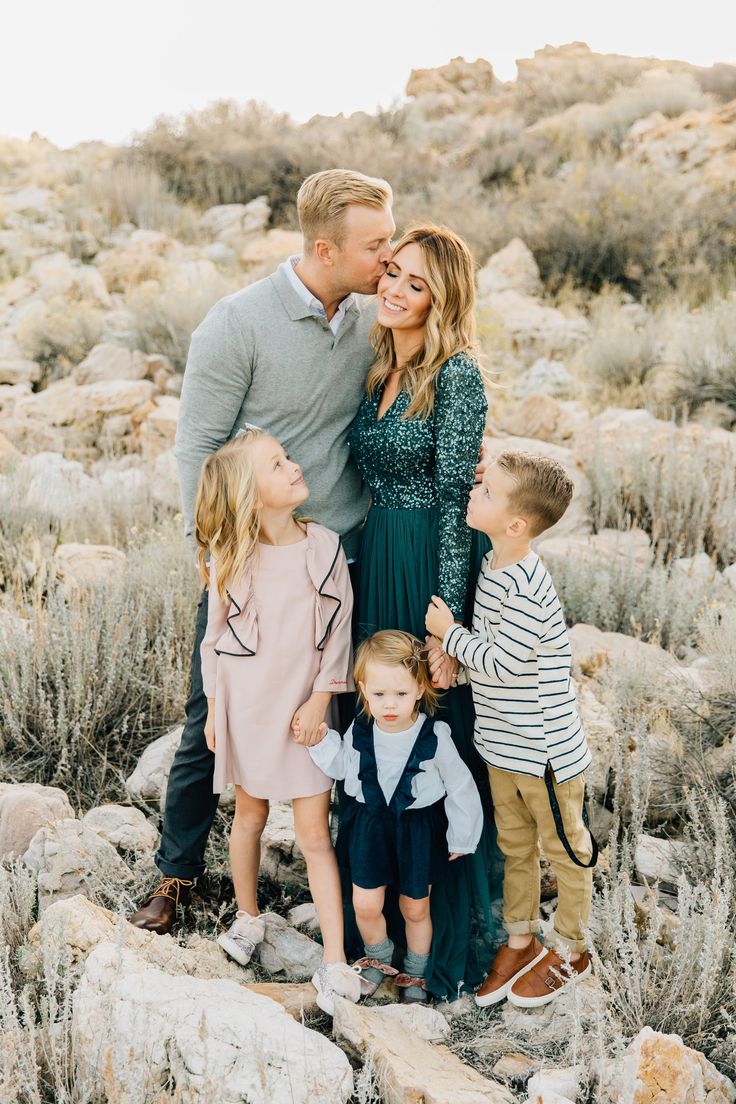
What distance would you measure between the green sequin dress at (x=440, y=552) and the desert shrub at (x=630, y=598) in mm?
1804

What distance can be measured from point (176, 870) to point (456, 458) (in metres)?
1.59

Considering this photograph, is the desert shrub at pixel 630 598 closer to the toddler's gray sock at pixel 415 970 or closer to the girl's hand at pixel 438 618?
the girl's hand at pixel 438 618

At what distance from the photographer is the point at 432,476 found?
2799 mm

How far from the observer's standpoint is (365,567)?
2900 millimetres

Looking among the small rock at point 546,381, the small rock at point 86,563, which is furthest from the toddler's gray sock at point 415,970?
the small rock at point 546,381

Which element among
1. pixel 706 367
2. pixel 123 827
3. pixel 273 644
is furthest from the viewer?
pixel 706 367

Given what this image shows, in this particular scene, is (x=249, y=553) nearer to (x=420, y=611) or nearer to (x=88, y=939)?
(x=420, y=611)

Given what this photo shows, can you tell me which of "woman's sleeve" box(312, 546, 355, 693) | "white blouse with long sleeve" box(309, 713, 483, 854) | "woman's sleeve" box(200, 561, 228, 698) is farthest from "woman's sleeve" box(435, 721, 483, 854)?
"woman's sleeve" box(200, 561, 228, 698)

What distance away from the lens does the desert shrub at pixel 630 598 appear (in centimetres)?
446

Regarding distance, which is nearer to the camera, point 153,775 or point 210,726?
point 210,726

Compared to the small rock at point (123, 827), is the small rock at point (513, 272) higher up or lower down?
higher up

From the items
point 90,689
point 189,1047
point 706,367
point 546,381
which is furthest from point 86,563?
point 706,367

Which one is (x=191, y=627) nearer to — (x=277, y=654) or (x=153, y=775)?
(x=153, y=775)

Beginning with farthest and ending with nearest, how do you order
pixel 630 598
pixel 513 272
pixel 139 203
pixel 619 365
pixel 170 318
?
pixel 139 203, pixel 513 272, pixel 170 318, pixel 619 365, pixel 630 598
